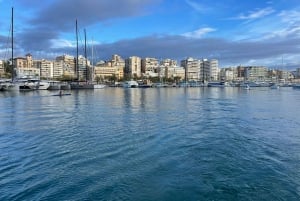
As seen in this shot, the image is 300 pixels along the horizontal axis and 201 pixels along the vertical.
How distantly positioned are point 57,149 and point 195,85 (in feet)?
584

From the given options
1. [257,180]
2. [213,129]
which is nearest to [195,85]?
[213,129]

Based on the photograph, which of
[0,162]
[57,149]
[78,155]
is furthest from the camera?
[57,149]

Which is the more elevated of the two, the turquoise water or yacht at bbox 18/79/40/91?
yacht at bbox 18/79/40/91

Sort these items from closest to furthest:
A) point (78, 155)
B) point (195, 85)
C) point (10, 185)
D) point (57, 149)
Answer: point (10, 185), point (78, 155), point (57, 149), point (195, 85)

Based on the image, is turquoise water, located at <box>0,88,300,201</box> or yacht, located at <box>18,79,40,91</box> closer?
turquoise water, located at <box>0,88,300,201</box>

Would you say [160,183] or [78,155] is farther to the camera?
[78,155]

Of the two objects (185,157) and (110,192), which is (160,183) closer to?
(110,192)

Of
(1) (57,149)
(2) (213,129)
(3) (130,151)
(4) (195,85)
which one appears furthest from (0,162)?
(4) (195,85)

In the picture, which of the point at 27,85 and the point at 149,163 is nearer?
the point at 149,163

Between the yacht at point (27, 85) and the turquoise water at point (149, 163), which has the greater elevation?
the yacht at point (27, 85)

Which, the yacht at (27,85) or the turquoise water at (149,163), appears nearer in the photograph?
the turquoise water at (149,163)

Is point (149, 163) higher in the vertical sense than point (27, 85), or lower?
lower

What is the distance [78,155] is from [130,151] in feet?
7.93

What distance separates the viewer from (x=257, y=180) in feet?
39.4
